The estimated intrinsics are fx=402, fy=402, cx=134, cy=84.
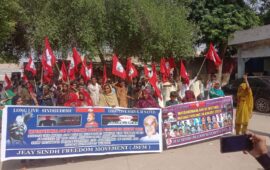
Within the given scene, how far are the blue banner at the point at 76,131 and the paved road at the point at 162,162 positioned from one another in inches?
8.3

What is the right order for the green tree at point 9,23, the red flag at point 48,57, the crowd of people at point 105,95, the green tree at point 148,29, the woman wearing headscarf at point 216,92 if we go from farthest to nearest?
the green tree at point 148,29 → the green tree at point 9,23 → the red flag at point 48,57 → the woman wearing headscarf at point 216,92 → the crowd of people at point 105,95

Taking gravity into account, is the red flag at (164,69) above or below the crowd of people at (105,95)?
above

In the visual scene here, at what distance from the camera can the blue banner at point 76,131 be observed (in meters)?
6.86

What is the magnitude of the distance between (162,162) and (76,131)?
168cm

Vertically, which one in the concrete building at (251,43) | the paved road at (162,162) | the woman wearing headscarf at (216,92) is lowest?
the paved road at (162,162)

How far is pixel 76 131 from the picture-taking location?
7.31m

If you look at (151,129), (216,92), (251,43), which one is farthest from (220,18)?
(151,129)

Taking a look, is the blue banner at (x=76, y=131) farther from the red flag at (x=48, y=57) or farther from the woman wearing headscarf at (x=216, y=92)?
the red flag at (x=48, y=57)

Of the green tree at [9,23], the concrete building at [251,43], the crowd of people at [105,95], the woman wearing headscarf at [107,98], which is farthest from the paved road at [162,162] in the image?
the concrete building at [251,43]

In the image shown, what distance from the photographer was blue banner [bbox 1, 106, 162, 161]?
6.86 metres

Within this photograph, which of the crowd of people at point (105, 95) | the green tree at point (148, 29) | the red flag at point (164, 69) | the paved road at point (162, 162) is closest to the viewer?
the paved road at point (162, 162)

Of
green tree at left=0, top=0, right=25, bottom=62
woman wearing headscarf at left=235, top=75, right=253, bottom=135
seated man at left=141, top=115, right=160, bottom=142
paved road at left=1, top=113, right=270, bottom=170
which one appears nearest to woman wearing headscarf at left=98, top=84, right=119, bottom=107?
seated man at left=141, top=115, right=160, bottom=142

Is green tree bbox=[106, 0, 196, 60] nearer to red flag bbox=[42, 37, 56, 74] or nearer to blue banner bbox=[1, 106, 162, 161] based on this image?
red flag bbox=[42, 37, 56, 74]

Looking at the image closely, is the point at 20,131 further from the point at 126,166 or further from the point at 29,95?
the point at 29,95
